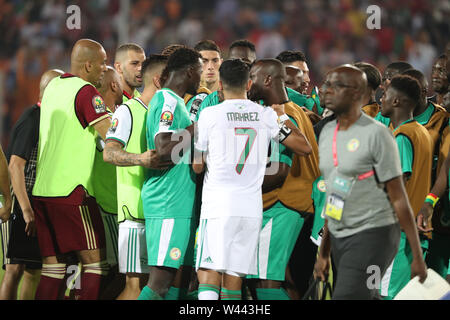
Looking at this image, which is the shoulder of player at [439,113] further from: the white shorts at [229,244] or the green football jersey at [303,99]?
the white shorts at [229,244]

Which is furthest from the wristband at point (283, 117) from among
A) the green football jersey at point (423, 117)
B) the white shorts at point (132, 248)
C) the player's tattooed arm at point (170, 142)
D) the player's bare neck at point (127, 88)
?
the player's bare neck at point (127, 88)

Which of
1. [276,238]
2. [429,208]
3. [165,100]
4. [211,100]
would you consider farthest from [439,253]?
[165,100]

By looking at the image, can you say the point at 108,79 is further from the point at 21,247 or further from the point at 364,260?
the point at 364,260

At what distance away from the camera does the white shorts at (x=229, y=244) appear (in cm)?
425

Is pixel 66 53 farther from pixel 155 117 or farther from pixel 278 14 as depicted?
pixel 155 117

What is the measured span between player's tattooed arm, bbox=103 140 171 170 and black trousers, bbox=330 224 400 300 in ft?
4.63

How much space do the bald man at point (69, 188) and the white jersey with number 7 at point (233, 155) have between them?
3.01 ft

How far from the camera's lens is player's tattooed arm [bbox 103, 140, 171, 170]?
14.4 ft

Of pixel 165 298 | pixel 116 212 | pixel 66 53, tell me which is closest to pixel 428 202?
pixel 165 298

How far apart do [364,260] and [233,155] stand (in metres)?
1.14

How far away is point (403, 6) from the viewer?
12.8 meters

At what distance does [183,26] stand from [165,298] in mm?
9216

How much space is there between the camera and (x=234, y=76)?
437 cm

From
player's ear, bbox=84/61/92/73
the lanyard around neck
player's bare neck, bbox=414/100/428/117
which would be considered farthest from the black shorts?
player's bare neck, bbox=414/100/428/117
